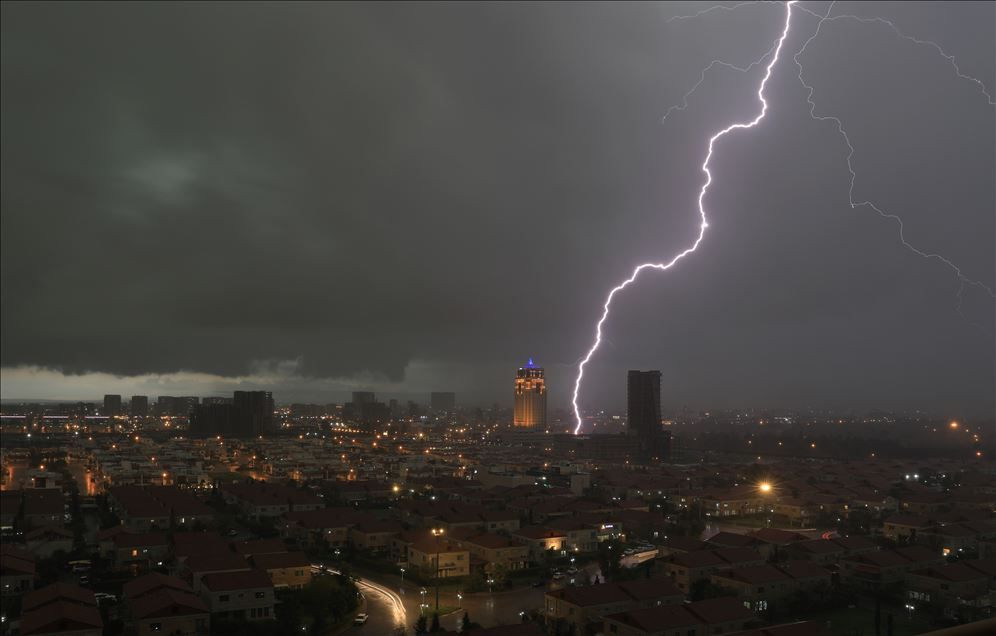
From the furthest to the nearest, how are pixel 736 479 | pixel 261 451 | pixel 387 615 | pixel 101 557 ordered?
1. pixel 261 451
2. pixel 736 479
3. pixel 101 557
4. pixel 387 615

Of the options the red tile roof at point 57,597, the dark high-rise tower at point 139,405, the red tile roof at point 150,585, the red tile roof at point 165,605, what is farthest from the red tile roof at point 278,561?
the dark high-rise tower at point 139,405

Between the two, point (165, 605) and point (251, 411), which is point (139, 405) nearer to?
point (251, 411)

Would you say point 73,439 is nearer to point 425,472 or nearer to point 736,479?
point 425,472

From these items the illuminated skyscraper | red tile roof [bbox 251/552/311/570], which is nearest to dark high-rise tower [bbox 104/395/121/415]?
the illuminated skyscraper

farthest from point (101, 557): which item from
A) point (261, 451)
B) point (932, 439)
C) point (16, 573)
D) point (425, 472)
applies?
point (932, 439)

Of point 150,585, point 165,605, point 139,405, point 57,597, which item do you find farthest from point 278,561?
point 139,405

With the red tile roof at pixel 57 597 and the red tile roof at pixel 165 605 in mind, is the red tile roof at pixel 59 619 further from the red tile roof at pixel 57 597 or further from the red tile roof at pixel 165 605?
the red tile roof at pixel 165 605
